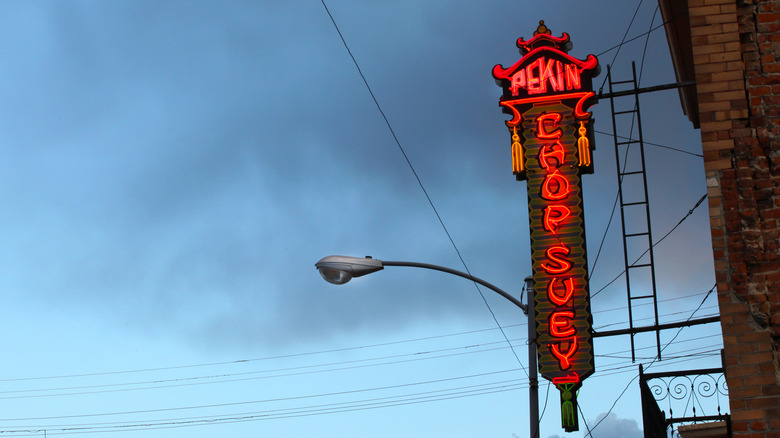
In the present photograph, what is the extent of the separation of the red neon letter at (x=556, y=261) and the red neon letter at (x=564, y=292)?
16cm

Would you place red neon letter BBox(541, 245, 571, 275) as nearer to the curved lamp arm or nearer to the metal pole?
the metal pole

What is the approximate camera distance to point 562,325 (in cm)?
1370

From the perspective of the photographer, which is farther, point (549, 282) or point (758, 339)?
point (549, 282)

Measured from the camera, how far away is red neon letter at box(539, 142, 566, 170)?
48.4 feet

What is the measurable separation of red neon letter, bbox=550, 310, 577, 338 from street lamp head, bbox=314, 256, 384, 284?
2.97 metres

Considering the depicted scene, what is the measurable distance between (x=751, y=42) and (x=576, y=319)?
19.4 ft

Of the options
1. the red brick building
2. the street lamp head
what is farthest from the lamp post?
the red brick building

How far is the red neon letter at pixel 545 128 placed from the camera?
49.2 feet

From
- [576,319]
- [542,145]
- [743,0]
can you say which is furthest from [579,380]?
[743,0]

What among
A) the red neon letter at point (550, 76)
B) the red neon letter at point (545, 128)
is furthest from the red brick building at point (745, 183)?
the red neon letter at point (550, 76)

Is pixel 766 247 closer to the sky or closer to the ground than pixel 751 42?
closer to the ground

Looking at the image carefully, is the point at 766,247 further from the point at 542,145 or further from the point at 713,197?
the point at 542,145

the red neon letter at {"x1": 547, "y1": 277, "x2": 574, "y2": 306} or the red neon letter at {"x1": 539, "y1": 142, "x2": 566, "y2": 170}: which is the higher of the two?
the red neon letter at {"x1": 539, "y1": 142, "x2": 566, "y2": 170}

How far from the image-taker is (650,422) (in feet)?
37.7
